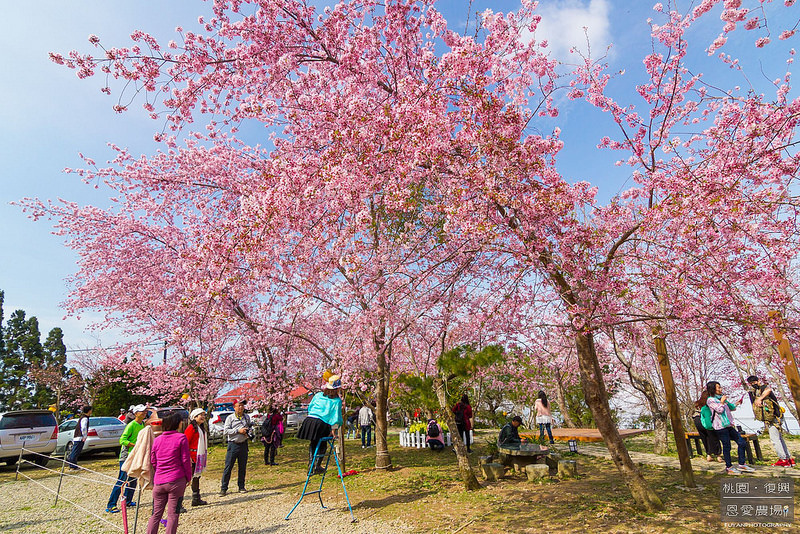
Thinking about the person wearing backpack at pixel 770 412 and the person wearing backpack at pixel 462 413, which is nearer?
the person wearing backpack at pixel 770 412

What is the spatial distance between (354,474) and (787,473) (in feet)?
26.8

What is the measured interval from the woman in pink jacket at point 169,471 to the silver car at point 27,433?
11226mm

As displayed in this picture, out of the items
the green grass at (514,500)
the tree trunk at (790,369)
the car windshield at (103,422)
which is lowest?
the green grass at (514,500)

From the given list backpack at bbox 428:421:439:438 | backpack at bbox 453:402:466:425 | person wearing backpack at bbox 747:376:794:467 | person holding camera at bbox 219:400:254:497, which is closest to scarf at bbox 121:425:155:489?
person holding camera at bbox 219:400:254:497

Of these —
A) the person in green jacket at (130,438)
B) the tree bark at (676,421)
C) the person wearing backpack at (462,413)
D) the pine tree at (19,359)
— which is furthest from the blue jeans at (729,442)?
the pine tree at (19,359)

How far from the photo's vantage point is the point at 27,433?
41.4 ft

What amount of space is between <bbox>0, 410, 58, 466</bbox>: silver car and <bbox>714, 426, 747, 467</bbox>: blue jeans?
1742 cm

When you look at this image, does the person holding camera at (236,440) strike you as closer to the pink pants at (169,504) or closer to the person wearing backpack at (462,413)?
the pink pants at (169,504)

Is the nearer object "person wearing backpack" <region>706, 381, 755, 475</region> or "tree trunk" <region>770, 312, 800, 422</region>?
"tree trunk" <region>770, 312, 800, 422</region>

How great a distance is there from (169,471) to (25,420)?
40.1 feet

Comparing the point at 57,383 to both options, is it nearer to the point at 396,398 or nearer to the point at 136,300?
the point at 136,300

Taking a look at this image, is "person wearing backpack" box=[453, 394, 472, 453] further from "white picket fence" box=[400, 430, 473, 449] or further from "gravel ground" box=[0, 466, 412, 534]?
"gravel ground" box=[0, 466, 412, 534]

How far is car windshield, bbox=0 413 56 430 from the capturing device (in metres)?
12.4

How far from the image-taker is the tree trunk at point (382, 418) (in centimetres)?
945
